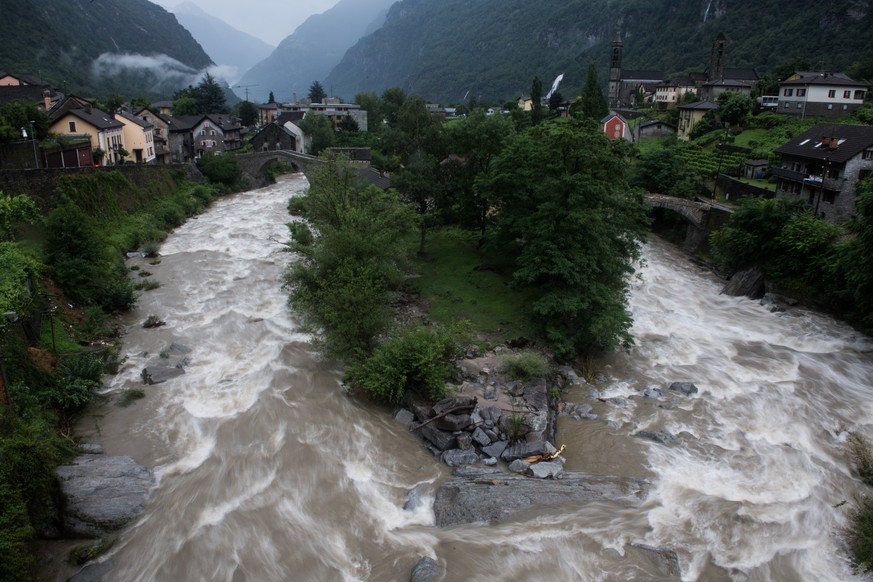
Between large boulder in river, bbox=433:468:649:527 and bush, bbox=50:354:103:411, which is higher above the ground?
bush, bbox=50:354:103:411

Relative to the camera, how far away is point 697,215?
3509 centimetres

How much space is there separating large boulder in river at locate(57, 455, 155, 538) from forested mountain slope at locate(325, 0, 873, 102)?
9056 centimetres

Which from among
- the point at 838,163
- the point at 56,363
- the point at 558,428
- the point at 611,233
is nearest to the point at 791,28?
the point at 838,163

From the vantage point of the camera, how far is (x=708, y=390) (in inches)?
739

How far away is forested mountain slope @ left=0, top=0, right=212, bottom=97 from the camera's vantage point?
305 ft

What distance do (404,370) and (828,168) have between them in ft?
87.3

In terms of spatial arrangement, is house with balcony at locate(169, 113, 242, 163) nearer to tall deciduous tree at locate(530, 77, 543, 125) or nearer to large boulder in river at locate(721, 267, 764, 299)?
tall deciduous tree at locate(530, 77, 543, 125)

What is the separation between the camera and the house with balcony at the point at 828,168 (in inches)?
1162

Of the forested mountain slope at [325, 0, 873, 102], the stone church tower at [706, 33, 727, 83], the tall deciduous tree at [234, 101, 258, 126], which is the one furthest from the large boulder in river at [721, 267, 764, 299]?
the tall deciduous tree at [234, 101, 258, 126]

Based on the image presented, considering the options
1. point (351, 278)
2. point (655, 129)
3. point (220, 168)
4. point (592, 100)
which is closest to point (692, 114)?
point (655, 129)

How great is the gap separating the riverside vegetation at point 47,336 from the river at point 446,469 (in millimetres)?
981

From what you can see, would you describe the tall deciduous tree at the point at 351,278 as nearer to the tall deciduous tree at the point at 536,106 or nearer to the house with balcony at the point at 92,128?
the house with balcony at the point at 92,128

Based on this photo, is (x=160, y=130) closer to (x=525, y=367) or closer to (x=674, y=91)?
(x=525, y=367)

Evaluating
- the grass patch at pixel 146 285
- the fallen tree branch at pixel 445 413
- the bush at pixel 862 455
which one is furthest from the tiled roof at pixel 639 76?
the fallen tree branch at pixel 445 413
